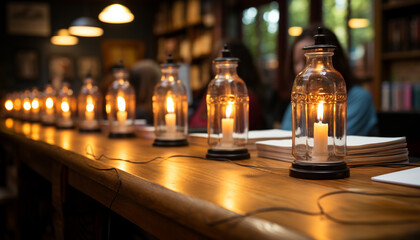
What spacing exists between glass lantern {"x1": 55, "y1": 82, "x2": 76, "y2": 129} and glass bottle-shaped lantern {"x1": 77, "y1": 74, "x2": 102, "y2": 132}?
0.13 m

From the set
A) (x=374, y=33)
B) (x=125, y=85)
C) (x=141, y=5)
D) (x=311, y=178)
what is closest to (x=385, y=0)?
(x=374, y=33)

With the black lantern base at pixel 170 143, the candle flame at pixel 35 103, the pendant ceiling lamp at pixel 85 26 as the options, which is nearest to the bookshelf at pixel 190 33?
the pendant ceiling lamp at pixel 85 26

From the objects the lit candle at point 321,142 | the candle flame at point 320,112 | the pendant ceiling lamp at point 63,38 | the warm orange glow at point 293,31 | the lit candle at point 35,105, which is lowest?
the lit candle at point 321,142

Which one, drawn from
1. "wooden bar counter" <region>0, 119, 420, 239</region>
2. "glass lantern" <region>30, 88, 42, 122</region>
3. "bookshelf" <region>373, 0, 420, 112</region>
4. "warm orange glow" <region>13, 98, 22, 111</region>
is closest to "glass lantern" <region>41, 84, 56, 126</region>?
"glass lantern" <region>30, 88, 42, 122</region>

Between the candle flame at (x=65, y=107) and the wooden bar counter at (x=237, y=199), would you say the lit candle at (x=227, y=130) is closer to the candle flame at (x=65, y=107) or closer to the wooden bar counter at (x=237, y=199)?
the wooden bar counter at (x=237, y=199)

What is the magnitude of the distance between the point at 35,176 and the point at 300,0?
2851 millimetres

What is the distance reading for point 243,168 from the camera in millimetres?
954

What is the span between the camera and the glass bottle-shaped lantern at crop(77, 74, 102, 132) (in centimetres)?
228

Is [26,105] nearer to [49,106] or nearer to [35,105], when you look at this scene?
[35,105]

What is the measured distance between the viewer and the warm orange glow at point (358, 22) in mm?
3470

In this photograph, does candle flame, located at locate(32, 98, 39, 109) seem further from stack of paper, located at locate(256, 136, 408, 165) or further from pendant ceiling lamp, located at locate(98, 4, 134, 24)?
stack of paper, located at locate(256, 136, 408, 165)

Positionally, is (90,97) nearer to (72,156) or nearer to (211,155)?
(72,156)

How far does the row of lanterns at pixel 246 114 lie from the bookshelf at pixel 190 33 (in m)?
3.47

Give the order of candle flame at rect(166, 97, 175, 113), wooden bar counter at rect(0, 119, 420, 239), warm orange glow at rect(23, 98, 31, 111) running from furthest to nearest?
warm orange glow at rect(23, 98, 31, 111)
candle flame at rect(166, 97, 175, 113)
wooden bar counter at rect(0, 119, 420, 239)
